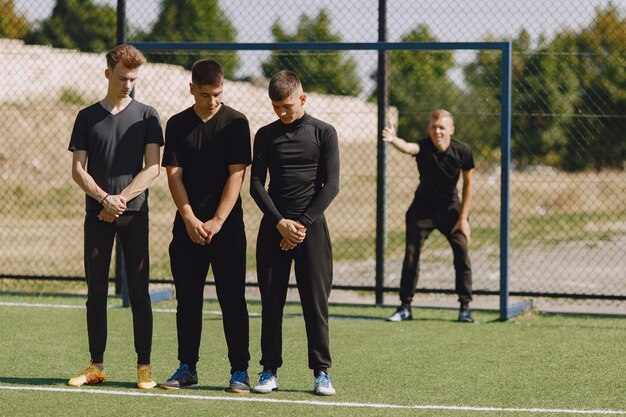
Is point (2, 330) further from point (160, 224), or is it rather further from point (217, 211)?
point (160, 224)

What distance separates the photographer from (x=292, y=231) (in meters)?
6.29

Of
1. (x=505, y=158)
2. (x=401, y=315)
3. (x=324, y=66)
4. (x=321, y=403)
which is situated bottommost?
(x=321, y=403)

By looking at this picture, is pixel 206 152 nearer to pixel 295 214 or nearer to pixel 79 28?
pixel 295 214

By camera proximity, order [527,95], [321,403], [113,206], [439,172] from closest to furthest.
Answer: [321,403], [113,206], [439,172], [527,95]

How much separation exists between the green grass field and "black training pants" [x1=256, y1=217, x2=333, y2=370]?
26 centimetres

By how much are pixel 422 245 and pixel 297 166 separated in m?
3.55

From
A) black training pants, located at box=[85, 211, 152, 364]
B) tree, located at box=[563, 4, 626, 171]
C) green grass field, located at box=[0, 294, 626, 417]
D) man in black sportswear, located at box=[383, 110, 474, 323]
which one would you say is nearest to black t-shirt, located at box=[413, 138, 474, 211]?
man in black sportswear, located at box=[383, 110, 474, 323]

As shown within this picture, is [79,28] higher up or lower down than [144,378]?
higher up

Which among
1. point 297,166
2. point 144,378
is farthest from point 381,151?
point 144,378

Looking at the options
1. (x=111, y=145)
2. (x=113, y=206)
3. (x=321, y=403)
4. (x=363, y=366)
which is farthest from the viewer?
(x=363, y=366)

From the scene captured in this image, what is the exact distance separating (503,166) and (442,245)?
877cm

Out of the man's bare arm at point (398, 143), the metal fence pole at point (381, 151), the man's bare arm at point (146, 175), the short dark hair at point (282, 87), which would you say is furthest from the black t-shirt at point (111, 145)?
the metal fence pole at point (381, 151)

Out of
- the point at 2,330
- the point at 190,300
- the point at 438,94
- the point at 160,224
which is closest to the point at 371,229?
the point at 160,224

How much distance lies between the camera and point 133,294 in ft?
21.7
